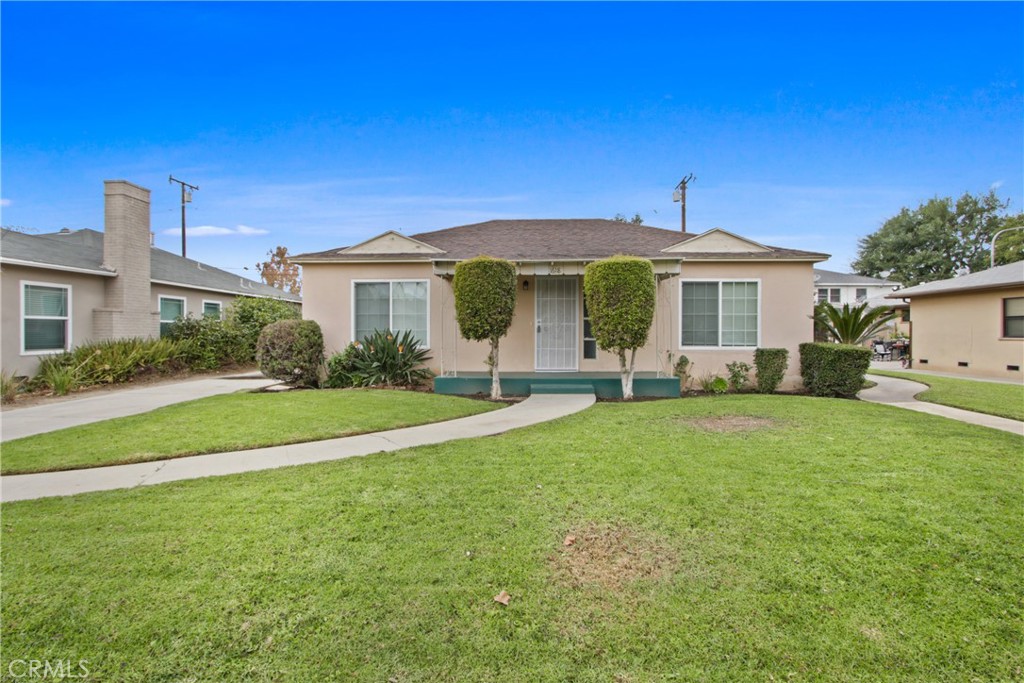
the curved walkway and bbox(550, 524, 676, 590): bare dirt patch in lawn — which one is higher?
the curved walkway

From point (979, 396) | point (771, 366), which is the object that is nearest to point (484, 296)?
point (771, 366)

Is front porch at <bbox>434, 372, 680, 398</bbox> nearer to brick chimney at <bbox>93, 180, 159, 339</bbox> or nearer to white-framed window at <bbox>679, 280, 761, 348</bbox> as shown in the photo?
white-framed window at <bbox>679, 280, 761, 348</bbox>

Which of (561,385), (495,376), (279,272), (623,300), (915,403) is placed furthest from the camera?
(279,272)

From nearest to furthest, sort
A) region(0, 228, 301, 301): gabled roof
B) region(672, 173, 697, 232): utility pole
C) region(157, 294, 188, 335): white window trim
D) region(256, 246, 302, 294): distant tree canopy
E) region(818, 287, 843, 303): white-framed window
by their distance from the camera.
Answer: region(0, 228, 301, 301): gabled roof → region(157, 294, 188, 335): white window trim → region(672, 173, 697, 232): utility pole → region(818, 287, 843, 303): white-framed window → region(256, 246, 302, 294): distant tree canopy

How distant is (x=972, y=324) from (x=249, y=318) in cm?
2530

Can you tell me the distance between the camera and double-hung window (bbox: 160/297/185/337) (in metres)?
16.7

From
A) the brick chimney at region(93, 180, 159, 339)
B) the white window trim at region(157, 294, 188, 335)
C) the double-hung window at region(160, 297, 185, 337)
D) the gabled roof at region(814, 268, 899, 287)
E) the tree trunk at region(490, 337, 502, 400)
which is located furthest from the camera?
the gabled roof at region(814, 268, 899, 287)

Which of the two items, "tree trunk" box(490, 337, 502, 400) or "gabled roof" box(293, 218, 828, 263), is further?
"gabled roof" box(293, 218, 828, 263)

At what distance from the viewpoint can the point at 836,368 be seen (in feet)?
34.2

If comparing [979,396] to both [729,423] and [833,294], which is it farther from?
[833,294]

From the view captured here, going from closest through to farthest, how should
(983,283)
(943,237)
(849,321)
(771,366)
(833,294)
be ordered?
1. (849,321)
2. (771,366)
3. (983,283)
4. (833,294)
5. (943,237)

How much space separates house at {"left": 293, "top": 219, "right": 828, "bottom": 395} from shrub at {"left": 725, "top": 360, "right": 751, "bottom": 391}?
197 mm

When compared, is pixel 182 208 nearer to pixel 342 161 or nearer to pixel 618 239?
pixel 342 161

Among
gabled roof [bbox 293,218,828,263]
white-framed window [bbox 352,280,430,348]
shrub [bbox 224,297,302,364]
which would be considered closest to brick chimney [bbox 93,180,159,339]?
shrub [bbox 224,297,302,364]
